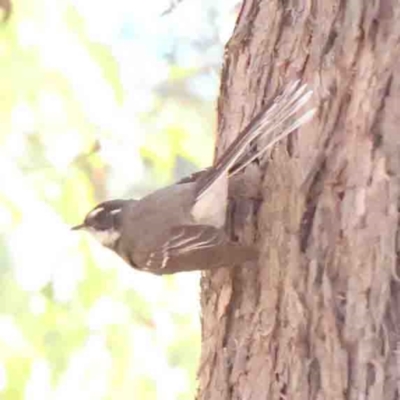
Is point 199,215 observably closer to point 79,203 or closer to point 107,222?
point 107,222

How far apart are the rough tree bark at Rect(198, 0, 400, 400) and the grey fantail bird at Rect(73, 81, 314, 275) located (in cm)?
4

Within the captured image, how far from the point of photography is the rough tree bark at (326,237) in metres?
1.34

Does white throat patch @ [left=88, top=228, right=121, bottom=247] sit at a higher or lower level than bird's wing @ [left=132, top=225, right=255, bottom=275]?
higher

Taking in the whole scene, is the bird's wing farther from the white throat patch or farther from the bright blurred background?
the bright blurred background

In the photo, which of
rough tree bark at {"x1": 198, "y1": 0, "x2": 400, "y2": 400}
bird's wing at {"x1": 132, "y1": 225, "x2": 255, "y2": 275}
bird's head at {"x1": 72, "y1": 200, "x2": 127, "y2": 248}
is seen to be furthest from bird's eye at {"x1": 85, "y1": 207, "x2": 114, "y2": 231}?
rough tree bark at {"x1": 198, "y1": 0, "x2": 400, "y2": 400}

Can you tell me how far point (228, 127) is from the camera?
1.62 meters

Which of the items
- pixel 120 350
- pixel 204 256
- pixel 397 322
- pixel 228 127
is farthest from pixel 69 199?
pixel 397 322

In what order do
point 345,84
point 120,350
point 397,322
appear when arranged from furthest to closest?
1. point 120,350
2. point 345,84
3. point 397,322

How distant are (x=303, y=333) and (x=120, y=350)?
107 cm

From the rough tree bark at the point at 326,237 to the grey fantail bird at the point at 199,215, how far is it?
0.04m

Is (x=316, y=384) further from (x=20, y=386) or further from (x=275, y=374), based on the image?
(x=20, y=386)

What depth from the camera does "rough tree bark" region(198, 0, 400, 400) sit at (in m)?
1.34

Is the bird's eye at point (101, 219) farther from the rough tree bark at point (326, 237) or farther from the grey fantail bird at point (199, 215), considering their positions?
the rough tree bark at point (326, 237)

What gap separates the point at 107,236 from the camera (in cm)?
174
